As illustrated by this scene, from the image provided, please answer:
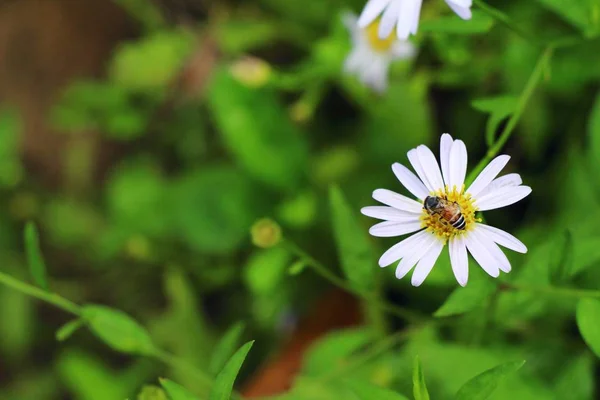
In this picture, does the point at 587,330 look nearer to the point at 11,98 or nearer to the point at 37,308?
the point at 37,308

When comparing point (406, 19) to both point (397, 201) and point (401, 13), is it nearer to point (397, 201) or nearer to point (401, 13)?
point (401, 13)

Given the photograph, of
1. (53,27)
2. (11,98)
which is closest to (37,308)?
(11,98)

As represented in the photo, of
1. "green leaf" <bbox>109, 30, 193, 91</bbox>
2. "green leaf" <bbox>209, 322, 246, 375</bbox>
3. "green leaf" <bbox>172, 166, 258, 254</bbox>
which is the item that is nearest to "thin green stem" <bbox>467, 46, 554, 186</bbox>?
"green leaf" <bbox>209, 322, 246, 375</bbox>

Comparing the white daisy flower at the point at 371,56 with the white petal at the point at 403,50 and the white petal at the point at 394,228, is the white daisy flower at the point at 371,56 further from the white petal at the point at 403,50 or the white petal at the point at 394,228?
the white petal at the point at 394,228

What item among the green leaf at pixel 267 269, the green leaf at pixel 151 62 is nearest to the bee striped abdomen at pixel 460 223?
the green leaf at pixel 267 269

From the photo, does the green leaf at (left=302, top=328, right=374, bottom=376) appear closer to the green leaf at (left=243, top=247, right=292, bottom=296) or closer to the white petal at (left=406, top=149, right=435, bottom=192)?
the green leaf at (left=243, top=247, right=292, bottom=296)

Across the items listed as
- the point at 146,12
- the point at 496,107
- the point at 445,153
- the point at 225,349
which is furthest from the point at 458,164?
the point at 146,12
